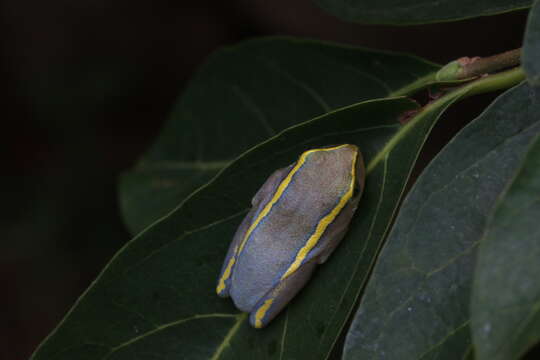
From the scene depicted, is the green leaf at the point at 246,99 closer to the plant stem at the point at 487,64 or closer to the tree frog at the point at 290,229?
the plant stem at the point at 487,64

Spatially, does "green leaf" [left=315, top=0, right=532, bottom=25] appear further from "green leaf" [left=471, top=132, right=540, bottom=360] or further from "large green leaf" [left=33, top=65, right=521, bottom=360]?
"green leaf" [left=471, top=132, right=540, bottom=360]

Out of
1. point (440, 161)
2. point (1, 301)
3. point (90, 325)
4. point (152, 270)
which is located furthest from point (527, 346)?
point (1, 301)

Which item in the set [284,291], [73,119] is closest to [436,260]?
[284,291]

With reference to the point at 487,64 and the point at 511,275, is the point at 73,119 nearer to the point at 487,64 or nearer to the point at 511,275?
the point at 487,64

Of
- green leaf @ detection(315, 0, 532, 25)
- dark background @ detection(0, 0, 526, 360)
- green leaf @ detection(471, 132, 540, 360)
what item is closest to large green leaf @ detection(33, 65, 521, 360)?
green leaf @ detection(315, 0, 532, 25)

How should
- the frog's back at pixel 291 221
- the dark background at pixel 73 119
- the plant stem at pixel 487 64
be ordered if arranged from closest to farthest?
the plant stem at pixel 487 64 < the frog's back at pixel 291 221 < the dark background at pixel 73 119

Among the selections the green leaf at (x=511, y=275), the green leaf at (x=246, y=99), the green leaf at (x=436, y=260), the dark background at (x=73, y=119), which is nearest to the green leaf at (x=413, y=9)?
the green leaf at (x=246, y=99)

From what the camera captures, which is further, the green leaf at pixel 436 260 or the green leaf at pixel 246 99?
the green leaf at pixel 246 99
